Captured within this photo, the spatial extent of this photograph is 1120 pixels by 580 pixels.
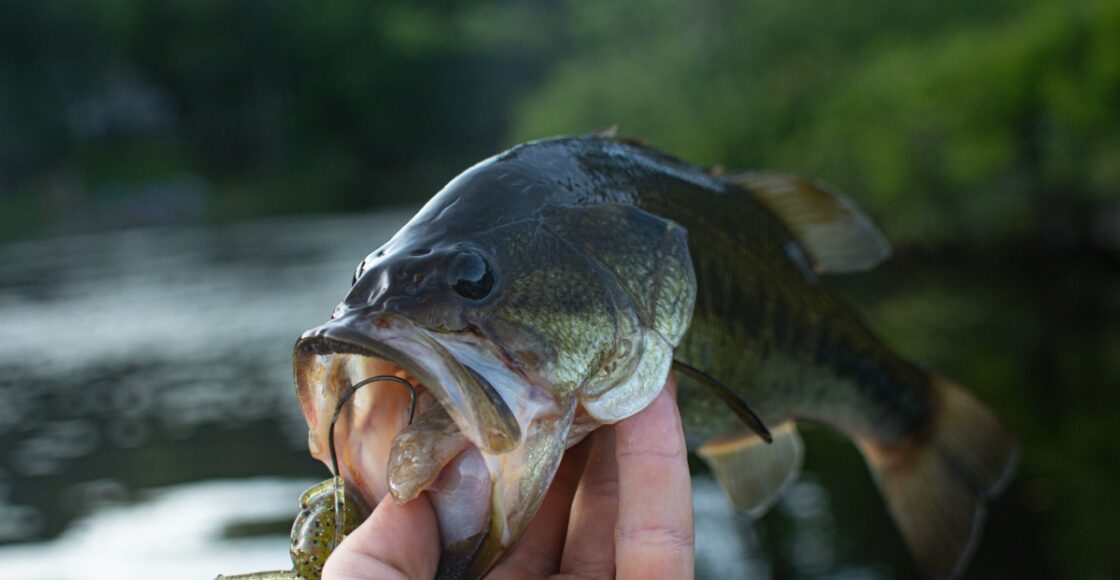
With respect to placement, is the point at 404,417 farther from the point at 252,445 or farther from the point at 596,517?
the point at 252,445

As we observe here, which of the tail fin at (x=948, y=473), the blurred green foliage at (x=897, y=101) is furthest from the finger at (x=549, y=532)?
the blurred green foliage at (x=897, y=101)

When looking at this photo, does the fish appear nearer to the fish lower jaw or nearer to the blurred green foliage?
the fish lower jaw

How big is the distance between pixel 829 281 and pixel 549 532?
10.9 meters

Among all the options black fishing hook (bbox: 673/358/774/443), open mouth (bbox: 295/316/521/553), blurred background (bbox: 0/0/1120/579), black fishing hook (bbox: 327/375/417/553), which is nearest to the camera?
open mouth (bbox: 295/316/521/553)

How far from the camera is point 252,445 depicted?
1180 centimetres

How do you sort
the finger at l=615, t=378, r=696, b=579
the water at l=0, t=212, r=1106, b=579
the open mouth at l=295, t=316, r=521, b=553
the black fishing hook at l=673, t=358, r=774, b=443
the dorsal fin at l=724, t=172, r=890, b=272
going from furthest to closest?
the water at l=0, t=212, r=1106, b=579
the dorsal fin at l=724, t=172, r=890, b=272
the black fishing hook at l=673, t=358, r=774, b=443
the finger at l=615, t=378, r=696, b=579
the open mouth at l=295, t=316, r=521, b=553

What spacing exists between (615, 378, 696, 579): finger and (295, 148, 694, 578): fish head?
0.22ft

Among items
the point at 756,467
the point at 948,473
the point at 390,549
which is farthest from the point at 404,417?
the point at 948,473

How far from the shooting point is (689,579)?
6.84 ft

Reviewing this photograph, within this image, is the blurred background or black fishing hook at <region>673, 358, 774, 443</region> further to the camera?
the blurred background

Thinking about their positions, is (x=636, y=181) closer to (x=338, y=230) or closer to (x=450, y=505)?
(x=450, y=505)

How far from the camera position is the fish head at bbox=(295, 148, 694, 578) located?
179 cm

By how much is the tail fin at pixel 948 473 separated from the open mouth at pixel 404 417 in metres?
1.76

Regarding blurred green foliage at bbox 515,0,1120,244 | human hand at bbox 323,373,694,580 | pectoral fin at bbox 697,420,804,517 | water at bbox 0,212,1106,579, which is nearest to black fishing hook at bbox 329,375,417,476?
human hand at bbox 323,373,694,580
